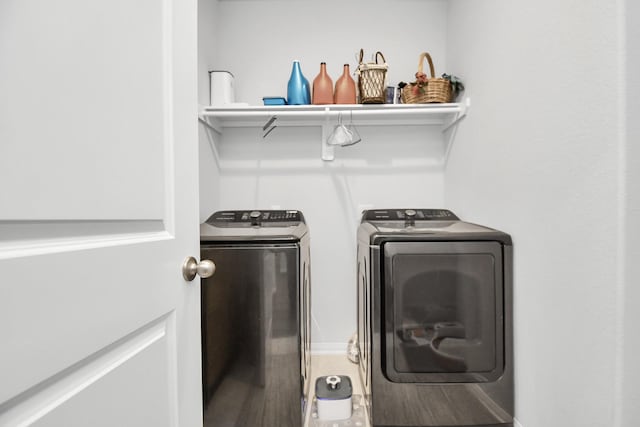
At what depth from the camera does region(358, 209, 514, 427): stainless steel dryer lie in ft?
4.77

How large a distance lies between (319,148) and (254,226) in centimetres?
81

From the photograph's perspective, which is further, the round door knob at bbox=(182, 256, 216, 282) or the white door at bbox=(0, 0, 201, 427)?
the round door knob at bbox=(182, 256, 216, 282)

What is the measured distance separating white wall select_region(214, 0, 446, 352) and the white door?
60.1 inches

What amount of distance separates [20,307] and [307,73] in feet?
7.33

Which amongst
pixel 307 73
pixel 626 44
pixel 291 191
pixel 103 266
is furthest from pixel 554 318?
pixel 307 73

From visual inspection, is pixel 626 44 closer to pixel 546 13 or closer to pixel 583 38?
pixel 583 38

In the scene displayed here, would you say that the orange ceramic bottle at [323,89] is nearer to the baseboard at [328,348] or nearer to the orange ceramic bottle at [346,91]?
the orange ceramic bottle at [346,91]

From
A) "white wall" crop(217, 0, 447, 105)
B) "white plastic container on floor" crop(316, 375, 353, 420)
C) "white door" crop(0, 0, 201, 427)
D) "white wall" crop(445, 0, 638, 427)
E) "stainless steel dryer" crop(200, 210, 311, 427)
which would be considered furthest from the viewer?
"white wall" crop(217, 0, 447, 105)

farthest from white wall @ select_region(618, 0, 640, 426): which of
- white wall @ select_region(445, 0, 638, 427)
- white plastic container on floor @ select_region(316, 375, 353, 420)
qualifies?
white plastic container on floor @ select_region(316, 375, 353, 420)

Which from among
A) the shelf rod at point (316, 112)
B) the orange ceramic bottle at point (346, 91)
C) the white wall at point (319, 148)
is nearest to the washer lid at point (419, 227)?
the white wall at point (319, 148)

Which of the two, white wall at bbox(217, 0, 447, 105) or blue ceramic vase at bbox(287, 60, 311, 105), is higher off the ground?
white wall at bbox(217, 0, 447, 105)

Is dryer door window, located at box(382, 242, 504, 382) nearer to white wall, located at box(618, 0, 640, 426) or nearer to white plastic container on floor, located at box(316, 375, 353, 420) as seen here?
white plastic container on floor, located at box(316, 375, 353, 420)

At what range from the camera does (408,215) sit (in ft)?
6.74

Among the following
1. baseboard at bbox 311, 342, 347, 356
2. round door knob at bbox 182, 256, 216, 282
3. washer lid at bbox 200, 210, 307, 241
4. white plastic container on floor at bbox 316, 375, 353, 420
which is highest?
washer lid at bbox 200, 210, 307, 241
